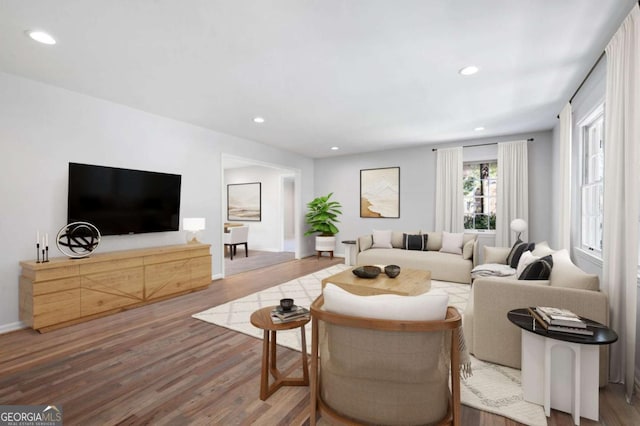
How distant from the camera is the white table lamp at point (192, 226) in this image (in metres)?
4.46

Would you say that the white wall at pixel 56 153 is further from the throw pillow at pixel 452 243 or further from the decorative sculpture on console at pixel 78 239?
the throw pillow at pixel 452 243

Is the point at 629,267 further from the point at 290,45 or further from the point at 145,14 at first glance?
the point at 145,14

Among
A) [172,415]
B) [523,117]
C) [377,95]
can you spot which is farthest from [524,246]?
[172,415]

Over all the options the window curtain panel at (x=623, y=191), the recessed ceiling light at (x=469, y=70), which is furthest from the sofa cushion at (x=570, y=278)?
the recessed ceiling light at (x=469, y=70)

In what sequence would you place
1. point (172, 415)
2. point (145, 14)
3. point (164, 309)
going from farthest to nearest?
point (164, 309), point (145, 14), point (172, 415)

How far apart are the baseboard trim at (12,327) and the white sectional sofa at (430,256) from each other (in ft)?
15.5

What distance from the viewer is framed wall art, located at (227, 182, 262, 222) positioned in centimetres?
912

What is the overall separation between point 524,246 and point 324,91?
133 inches

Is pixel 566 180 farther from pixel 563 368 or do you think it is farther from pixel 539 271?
pixel 563 368

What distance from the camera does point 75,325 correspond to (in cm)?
320

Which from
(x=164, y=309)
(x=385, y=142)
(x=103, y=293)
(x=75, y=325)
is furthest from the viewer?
(x=385, y=142)

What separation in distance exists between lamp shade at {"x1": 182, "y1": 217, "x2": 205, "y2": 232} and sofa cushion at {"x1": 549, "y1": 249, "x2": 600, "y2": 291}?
169 inches

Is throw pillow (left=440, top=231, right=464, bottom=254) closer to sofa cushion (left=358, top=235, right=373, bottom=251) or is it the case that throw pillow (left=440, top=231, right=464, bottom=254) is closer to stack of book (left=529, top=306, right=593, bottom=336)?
sofa cushion (left=358, top=235, right=373, bottom=251)

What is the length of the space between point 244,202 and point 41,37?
23.2ft
